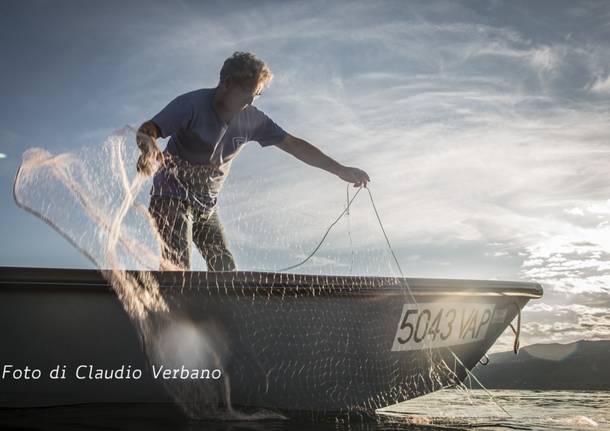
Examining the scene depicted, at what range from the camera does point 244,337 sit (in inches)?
127

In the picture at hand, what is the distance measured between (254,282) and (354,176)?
5.27 ft

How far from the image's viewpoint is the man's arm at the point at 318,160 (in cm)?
432

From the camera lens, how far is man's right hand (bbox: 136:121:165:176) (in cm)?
320

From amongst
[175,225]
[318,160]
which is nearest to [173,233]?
[175,225]

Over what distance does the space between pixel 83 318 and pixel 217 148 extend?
1.50 metres

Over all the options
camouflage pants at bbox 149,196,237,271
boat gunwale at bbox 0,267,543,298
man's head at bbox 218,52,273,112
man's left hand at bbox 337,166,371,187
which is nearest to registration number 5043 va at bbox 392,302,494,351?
boat gunwale at bbox 0,267,543,298

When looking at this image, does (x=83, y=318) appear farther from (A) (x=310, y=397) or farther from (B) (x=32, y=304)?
(A) (x=310, y=397)

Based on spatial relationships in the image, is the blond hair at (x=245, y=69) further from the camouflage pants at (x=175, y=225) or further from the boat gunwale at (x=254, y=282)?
the boat gunwale at (x=254, y=282)

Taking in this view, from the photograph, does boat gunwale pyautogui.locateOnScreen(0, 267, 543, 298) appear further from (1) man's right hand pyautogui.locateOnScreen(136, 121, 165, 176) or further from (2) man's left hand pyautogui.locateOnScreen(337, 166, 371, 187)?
(2) man's left hand pyautogui.locateOnScreen(337, 166, 371, 187)

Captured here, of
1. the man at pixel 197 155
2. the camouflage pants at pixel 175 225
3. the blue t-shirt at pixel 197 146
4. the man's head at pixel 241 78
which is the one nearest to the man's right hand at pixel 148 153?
the man at pixel 197 155

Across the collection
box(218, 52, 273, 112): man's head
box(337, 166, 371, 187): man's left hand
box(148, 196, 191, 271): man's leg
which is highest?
box(218, 52, 273, 112): man's head

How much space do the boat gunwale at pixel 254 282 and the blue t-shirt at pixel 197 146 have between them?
0.71 meters

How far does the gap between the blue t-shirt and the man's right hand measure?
11cm

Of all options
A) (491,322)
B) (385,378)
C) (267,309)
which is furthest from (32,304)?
(491,322)
